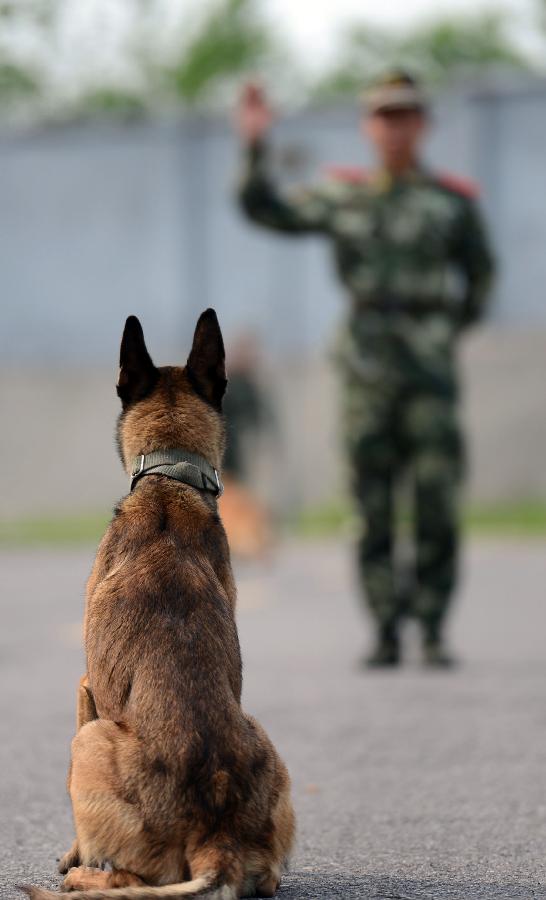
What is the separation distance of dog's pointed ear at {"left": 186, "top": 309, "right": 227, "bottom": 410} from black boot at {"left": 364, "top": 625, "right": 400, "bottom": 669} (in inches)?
155

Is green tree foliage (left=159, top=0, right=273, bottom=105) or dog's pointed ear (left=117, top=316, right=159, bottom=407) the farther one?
green tree foliage (left=159, top=0, right=273, bottom=105)

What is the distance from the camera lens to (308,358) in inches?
879

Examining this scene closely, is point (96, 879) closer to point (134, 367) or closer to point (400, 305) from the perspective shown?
point (134, 367)

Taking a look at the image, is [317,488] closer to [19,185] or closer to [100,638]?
[19,185]

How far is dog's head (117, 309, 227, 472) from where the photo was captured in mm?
4234

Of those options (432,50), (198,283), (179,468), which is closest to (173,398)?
(179,468)

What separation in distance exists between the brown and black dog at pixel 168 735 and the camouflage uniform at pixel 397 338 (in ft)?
13.2

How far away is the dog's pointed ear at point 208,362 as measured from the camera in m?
4.30

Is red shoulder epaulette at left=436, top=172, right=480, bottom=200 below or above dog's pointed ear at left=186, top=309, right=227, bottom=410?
above

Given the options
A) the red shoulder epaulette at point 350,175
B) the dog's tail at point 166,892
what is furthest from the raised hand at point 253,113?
the dog's tail at point 166,892

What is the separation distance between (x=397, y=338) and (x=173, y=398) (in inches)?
152

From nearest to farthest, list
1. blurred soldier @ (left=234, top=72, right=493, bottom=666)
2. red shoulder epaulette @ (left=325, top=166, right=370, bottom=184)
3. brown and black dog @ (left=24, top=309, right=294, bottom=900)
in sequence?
1. brown and black dog @ (left=24, top=309, right=294, bottom=900)
2. blurred soldier @ (left=234, top=72, right=493, bottom=666)
3. red shoulder epaulette @ (left=325, top=166, right=370, bottom=184)

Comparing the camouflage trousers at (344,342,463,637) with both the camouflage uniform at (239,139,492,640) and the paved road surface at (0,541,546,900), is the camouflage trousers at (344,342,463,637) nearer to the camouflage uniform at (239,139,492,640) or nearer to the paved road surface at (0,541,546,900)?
the camouflage uniform at (239,139,492,640)

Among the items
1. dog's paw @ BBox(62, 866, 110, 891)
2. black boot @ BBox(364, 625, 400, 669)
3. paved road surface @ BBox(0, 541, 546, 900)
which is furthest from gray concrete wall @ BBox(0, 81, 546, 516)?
dog's paw @ BBox(62, 866, 110, 891)
